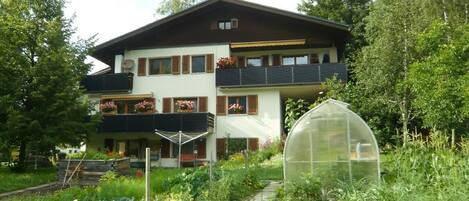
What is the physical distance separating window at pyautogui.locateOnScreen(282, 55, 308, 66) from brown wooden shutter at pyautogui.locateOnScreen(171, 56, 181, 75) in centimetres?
595

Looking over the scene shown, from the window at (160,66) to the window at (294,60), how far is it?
660 centimetres

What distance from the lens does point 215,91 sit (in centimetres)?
2714

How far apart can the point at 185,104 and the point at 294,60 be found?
6.66 m

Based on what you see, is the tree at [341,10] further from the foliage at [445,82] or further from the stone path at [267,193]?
the stone path at [267,193]

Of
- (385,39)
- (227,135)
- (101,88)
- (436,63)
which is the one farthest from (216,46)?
(436,63)

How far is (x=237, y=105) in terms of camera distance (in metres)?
26.5

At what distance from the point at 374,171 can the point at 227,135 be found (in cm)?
1696

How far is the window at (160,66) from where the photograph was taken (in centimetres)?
2822

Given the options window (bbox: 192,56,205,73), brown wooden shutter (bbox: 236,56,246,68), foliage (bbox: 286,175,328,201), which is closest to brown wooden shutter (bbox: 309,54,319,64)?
brown wooden shutter (bbox: 236,56,246,68)

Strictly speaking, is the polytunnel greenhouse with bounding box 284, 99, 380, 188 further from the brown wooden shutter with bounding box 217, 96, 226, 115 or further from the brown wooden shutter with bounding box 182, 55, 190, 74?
the brown wooden shutter with bounding box 182, 55, 190, 74

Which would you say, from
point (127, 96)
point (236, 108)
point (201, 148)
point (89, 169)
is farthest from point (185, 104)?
point (89, 169)

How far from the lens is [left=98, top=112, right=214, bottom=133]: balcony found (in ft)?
83.0

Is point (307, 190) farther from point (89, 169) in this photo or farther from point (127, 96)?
point (127, 96)

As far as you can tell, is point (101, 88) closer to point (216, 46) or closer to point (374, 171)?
point (216, 46)
